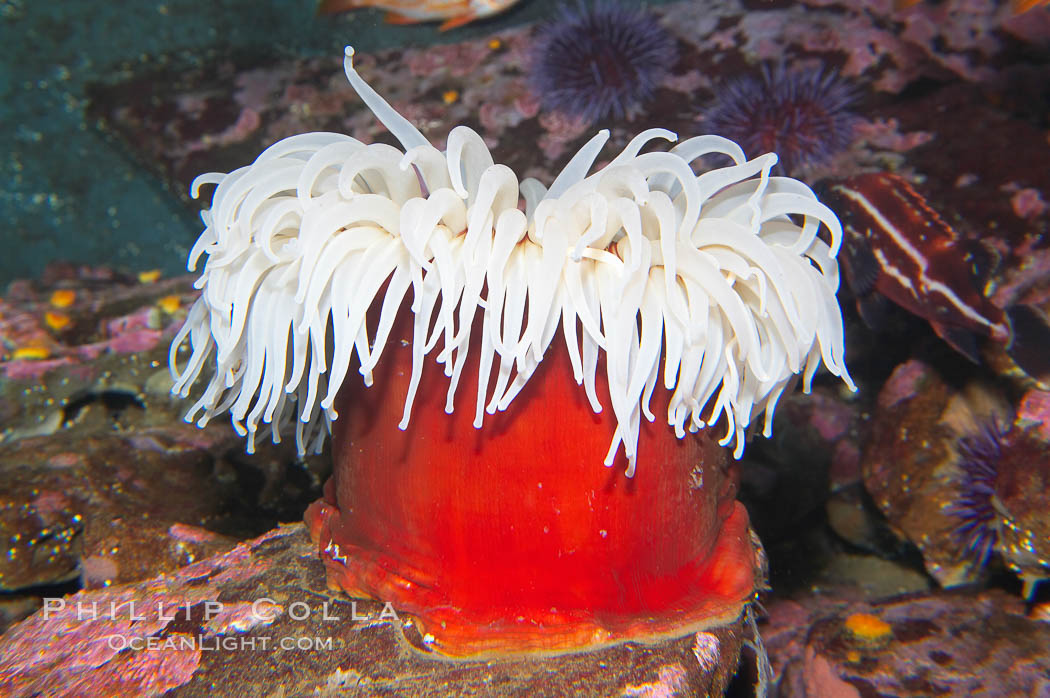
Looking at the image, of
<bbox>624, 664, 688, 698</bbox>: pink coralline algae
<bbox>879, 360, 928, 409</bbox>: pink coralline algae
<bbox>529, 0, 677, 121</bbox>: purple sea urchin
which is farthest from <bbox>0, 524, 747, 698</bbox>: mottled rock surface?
<bbox>529, 0, 677, 121</bbox>: purple sea urchin

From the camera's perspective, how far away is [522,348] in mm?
1385

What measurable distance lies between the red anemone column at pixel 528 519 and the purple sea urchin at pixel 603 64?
10.1 ft

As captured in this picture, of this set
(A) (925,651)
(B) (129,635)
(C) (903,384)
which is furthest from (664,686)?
(C) (903,384)

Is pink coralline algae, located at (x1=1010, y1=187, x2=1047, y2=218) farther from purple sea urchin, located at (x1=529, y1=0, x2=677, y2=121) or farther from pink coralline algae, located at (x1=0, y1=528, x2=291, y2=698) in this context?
pink coralline algae, located at (x1=0, y1=528, x2=291, y2=698)

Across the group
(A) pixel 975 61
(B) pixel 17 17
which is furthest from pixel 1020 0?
(B) pixel 17 17

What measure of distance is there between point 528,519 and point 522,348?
1.71 feet

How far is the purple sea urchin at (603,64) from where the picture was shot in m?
4.18

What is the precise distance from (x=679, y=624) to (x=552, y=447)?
0.57m

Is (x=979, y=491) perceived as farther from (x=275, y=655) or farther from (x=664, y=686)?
(x=275, y=655)

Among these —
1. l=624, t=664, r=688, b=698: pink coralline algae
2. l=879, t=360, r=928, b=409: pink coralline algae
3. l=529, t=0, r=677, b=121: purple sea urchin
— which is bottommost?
l=624, t=664, r=688, b=698: pink coralline algae

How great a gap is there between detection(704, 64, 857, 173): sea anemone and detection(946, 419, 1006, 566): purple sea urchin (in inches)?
71.3

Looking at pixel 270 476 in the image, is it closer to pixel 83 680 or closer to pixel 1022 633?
pixel 83 680

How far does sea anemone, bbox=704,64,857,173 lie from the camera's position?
3.76 metres

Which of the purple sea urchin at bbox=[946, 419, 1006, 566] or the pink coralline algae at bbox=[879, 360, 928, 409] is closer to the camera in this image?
the purple sea urchin at bbox=[946, 419, 1006, 566]
